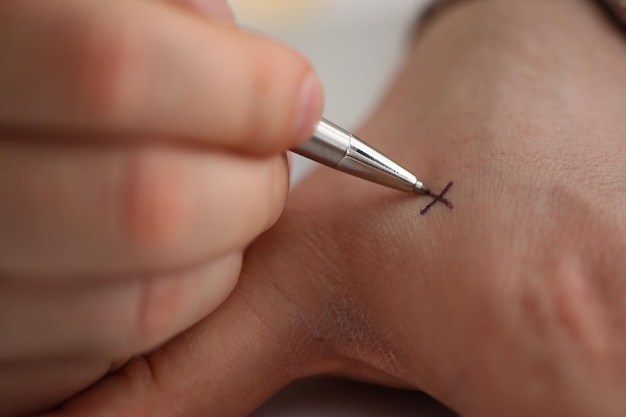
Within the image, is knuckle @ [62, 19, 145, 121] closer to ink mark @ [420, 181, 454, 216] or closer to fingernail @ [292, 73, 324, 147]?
fingernail @ [292, 73, 324, 147]

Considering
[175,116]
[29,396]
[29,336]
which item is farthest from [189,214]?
[29,396]

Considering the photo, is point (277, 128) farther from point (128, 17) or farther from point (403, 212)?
point (403, 212)

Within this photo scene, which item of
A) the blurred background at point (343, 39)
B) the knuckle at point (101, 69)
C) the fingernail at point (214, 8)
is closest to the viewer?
the knuckle at point (101, 69)

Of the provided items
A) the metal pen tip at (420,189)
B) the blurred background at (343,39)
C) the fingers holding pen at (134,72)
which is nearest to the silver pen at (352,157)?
the metal pen tip at (420,189)

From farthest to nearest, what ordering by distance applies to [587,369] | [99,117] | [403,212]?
[403,212] → [587,369] → [99,117]

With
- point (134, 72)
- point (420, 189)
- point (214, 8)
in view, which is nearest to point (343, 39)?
point (420, 189)

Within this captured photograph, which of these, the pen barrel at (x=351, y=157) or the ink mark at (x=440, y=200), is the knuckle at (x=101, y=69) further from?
the ink mark at (x=440, y=200)

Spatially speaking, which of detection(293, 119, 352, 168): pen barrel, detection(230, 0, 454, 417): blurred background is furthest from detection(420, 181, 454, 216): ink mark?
detection(230, 0, 454, 417): blurred background
